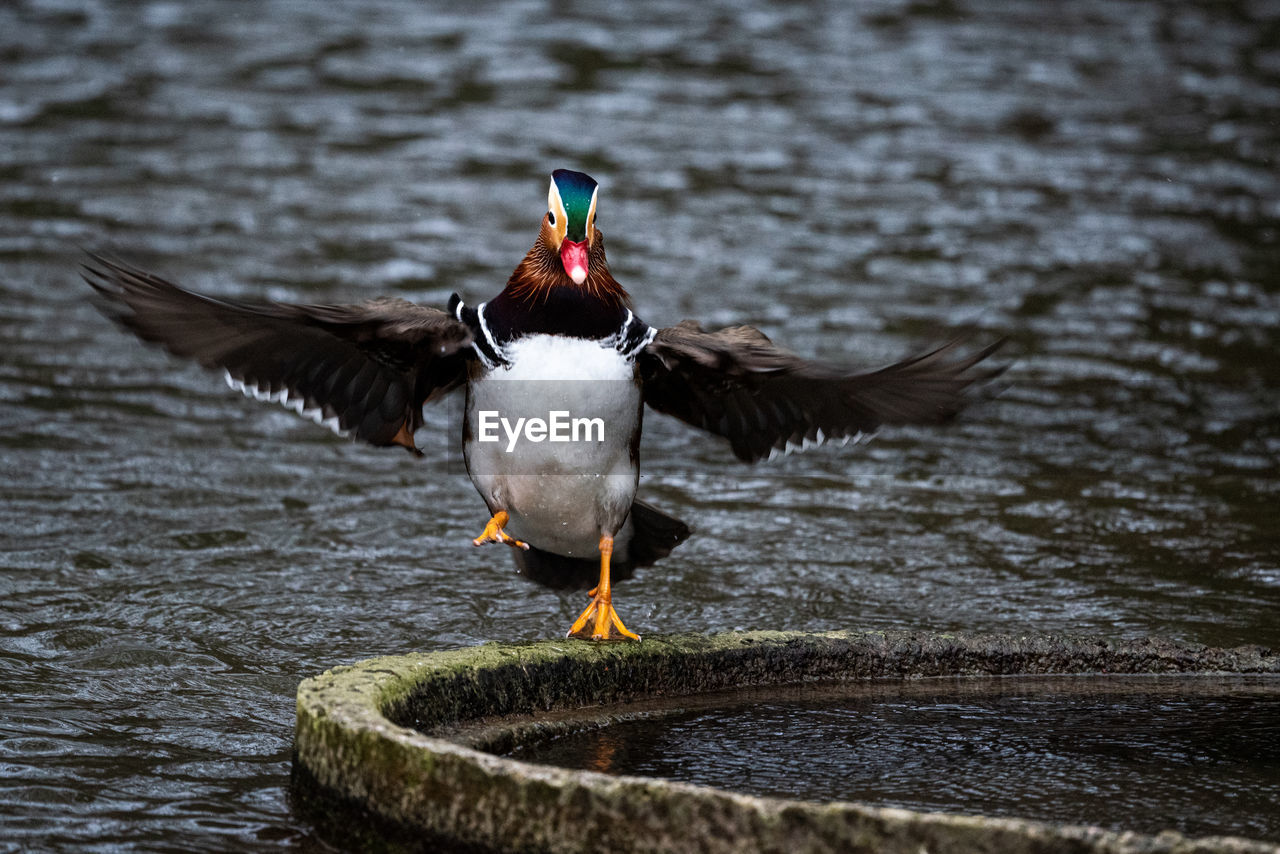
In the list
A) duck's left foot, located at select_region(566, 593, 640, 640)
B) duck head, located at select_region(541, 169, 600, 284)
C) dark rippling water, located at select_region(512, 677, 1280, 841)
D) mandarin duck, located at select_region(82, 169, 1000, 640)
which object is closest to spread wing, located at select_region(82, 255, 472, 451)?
mandarin duck, located at select_region(82, 169, 1000, 640)

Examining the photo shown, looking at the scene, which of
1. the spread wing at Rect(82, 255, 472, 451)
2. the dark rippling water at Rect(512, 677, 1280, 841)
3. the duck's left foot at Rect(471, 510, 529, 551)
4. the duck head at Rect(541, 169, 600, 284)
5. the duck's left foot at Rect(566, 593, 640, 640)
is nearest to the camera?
the dark rippling water at Rect(512, 677, 1280, 841)

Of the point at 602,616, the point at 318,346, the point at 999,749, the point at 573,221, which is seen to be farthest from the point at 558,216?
the point at 999,749

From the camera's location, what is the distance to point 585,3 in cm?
1753

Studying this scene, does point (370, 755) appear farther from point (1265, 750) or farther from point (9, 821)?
point (1265, 750)

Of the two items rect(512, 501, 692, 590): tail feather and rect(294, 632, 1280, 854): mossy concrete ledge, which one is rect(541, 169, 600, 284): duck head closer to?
rect(512, 501, 692, 590): tail feather

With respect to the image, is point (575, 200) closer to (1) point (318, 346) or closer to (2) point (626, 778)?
(1) point (318, 346)

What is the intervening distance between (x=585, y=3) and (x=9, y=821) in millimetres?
14691

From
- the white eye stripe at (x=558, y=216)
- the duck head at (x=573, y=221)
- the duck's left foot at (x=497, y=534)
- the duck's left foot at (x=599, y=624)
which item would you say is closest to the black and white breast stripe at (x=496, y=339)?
the duck head at (x=573, y=221)

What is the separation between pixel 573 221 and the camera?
15.5 feet

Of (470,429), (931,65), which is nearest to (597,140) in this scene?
(931,65)

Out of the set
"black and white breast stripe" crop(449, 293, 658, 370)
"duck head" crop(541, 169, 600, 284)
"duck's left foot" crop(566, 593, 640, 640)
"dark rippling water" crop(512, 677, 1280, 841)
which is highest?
"duck head" crop(541, 169, 600, 284)

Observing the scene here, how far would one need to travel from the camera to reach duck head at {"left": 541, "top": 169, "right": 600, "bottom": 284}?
4699mm

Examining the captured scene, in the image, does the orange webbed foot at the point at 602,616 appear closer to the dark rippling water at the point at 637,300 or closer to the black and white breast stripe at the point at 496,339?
the black and white breast stripe at the point at 496,339

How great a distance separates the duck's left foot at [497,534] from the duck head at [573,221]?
77cm
